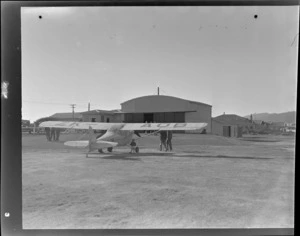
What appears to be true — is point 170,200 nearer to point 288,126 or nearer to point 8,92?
point 288,126

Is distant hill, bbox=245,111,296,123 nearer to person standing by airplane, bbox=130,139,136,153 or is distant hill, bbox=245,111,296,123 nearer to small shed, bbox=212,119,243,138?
small shed, bbox=212,119,243,138

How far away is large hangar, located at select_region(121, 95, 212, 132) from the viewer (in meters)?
2.38

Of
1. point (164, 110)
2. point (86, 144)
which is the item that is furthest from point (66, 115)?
point (164, 110)

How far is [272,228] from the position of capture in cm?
184

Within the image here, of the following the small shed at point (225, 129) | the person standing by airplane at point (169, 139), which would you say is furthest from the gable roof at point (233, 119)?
the person standing by airplane at point (169, 139)

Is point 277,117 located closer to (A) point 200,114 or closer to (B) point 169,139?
(A) point 200,114

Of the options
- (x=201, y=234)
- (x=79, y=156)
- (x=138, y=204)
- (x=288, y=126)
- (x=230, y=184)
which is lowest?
(x=201, y=234)

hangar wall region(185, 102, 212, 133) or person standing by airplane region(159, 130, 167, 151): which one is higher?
hangar wall region(185, 102, 212, 133)

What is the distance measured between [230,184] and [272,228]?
0.50 metres

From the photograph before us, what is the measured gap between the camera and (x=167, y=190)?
89.4 inches

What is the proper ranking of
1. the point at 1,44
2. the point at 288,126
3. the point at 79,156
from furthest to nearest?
1. the point at 79,156
2. the point at 288,126
3. the point at 1,44

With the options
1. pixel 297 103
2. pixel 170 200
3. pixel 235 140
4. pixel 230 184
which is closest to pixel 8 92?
pixel 170 200

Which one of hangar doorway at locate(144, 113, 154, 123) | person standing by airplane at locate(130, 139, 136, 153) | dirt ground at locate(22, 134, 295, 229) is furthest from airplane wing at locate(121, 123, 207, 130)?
person standing by airplane at locate(130, 139, 136, 153)

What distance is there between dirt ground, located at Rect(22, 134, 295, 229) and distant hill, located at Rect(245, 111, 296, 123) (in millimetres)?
191
